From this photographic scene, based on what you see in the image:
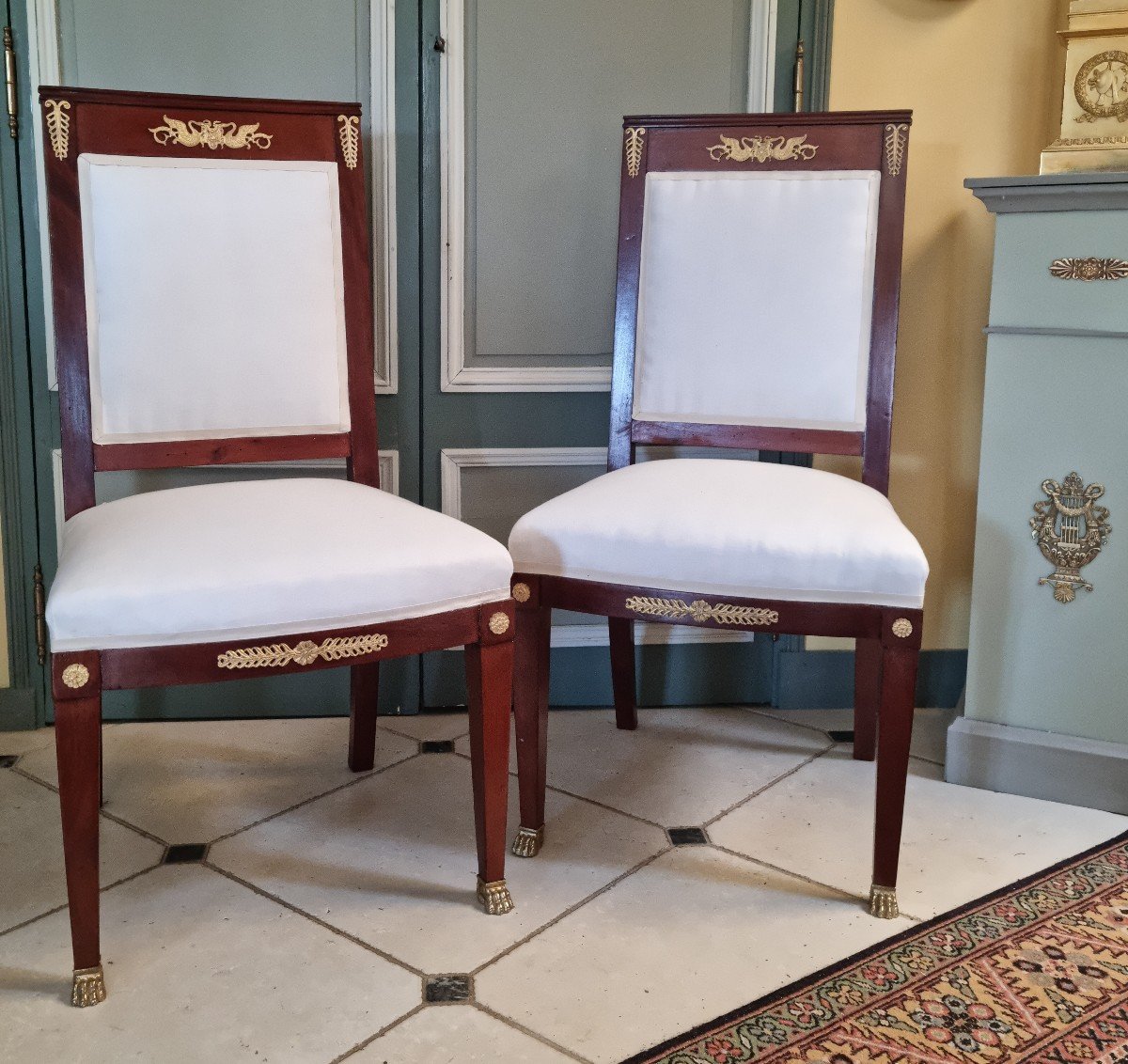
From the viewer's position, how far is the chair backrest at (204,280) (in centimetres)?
172

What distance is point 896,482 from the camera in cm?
232

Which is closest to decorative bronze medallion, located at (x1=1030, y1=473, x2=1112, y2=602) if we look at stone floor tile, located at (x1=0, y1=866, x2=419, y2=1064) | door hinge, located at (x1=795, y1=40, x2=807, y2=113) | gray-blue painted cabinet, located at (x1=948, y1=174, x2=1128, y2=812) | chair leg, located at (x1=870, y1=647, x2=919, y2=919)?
gray-blue painted cabinet, located at (x1=948, y1=174, x2=1128, y2=812)

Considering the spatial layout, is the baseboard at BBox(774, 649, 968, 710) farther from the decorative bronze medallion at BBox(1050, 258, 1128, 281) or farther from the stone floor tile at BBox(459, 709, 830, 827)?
the decorative bronze medallion at BBox(1050, 258, 1128, 281)

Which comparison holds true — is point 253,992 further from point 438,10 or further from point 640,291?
point 438,10

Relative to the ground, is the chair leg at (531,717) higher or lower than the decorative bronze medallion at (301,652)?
lower

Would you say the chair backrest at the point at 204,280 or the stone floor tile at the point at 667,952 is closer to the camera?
the stone floor tile at the point at 667,952

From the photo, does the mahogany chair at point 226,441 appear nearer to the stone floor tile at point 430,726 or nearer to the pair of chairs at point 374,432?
the pair of chairs at point 374,432

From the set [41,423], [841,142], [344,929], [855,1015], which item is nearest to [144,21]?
[41,423]

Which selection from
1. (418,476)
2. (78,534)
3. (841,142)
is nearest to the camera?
(78,534)

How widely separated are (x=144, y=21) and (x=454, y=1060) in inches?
66.6

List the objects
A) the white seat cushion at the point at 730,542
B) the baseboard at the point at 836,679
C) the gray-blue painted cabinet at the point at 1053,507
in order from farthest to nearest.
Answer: the baseboard at the point at 836,679 < the gray-blue painted cabinet at the point at 1053,507 < the white seat cushion at the point at 730,542

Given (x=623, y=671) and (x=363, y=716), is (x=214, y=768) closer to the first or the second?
(x=363, y=716)

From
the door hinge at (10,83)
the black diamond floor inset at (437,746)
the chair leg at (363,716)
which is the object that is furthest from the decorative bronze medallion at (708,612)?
the door hinge at (10,83)

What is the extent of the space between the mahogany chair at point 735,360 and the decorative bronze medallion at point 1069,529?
0.27m
